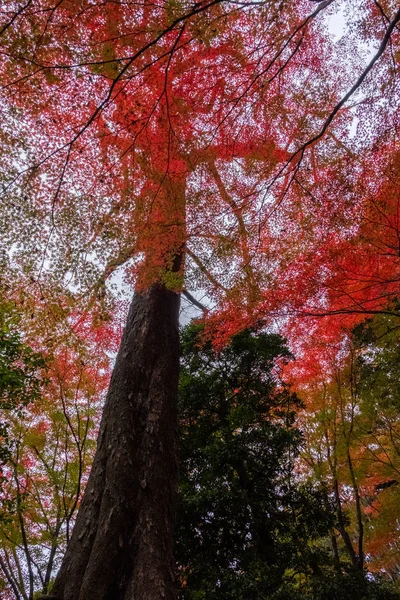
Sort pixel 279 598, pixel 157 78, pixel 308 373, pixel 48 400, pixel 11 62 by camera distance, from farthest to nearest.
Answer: pixel 308 373, pixel 48 400, pixel 157 78, pixel 279 598, pixel 11 62

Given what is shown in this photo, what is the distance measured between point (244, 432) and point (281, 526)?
4.96 ft

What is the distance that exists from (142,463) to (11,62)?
4058 millimetres

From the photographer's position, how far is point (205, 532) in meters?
5.75

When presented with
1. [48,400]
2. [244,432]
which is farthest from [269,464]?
[48,400]

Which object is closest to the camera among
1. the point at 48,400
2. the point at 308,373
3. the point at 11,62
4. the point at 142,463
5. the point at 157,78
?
the point at 11,62

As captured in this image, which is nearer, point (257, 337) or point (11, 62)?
point (11, 62)

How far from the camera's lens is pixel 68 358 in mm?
7969

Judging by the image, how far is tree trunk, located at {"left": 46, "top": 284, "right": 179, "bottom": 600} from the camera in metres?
2.96

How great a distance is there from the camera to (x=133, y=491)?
348 cm

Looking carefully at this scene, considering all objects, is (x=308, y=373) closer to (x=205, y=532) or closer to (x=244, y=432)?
(x=244, y=432)

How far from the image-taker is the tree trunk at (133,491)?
296 centimetres

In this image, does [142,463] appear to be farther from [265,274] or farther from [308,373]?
[308,373]

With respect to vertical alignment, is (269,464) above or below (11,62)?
below

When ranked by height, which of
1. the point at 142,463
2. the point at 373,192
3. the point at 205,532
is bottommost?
the point at 205,532
